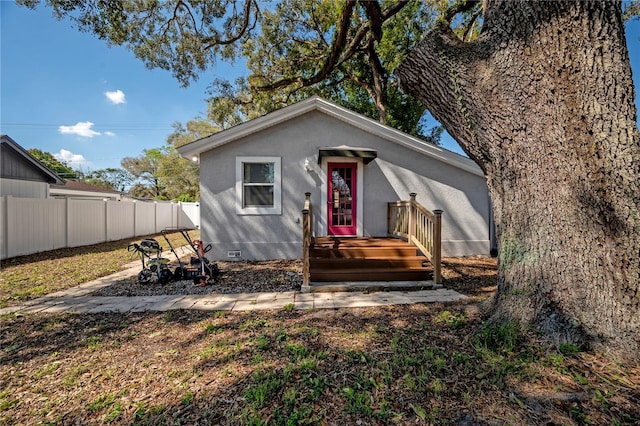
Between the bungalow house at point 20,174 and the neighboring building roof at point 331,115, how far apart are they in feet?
35.2

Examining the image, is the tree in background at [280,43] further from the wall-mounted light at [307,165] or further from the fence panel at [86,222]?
the fence panel at [86,222]

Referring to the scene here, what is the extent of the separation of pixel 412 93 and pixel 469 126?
0.96 meters

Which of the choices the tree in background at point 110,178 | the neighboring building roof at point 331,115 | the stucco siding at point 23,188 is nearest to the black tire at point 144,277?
the neighboring building roof at point 331,115

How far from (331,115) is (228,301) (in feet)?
18.6

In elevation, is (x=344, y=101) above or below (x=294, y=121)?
above

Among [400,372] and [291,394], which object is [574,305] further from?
[291,394]

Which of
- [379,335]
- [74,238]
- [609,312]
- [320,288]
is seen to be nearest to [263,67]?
[74,238]

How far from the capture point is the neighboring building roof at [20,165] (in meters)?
11.4

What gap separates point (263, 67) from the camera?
12.6 m

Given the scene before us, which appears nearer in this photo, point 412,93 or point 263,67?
point 412,93

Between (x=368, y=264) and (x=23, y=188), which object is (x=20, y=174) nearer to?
(x=23, y=188)

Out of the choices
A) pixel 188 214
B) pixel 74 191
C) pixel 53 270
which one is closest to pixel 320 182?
pixel 53 270

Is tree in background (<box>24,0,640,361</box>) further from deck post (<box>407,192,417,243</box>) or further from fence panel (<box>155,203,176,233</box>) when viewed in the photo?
fence panel (<box>155,203,176,233</box>)

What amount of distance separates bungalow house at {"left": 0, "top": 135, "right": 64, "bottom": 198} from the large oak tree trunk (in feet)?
56.9
